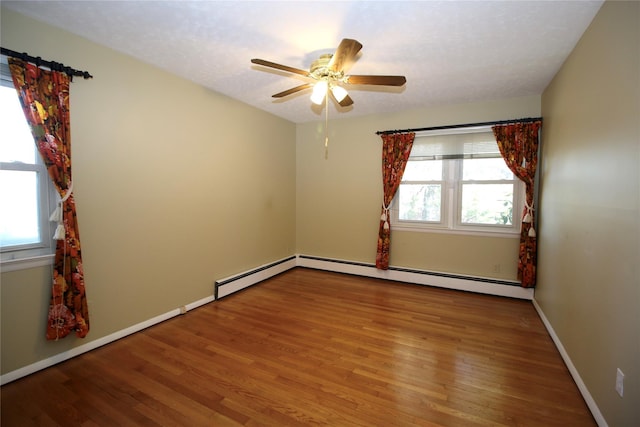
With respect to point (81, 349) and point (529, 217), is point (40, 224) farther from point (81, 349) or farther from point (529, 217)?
point (529, 217)

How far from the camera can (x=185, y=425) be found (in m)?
1.69

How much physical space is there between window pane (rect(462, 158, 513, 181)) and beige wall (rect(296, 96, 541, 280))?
0.57m

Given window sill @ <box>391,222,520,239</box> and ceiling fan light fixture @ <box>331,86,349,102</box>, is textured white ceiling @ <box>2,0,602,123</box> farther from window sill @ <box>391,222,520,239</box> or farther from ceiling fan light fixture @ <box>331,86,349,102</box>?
window sill @ <box>391,222,520,239</box>

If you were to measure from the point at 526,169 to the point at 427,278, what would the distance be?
1.97m

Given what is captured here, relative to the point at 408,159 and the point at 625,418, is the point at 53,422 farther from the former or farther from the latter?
the point at 408,159

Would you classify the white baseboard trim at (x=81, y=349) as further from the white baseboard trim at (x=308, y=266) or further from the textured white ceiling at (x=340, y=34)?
the textured white ceiling at (x=340, y=34)

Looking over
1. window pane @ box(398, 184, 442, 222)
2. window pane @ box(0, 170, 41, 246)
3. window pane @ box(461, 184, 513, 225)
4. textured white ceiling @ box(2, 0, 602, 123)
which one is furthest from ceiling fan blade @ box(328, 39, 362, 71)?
window pane @ box(461, 184, 513, 225)

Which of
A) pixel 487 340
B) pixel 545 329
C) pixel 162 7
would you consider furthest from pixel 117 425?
pixel 545 329

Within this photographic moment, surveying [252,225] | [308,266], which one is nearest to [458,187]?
[308,266]

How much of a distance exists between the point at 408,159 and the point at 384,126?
665 millimetres

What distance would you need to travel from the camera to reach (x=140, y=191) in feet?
9.07

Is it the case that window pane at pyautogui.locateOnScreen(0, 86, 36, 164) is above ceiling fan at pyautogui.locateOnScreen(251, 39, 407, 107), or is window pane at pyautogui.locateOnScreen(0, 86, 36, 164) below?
below

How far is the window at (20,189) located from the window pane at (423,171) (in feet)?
13.6

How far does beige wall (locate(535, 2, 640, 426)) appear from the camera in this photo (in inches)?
57.9
